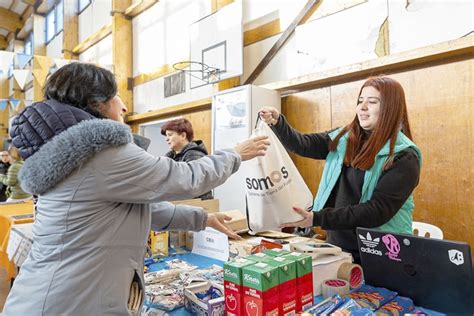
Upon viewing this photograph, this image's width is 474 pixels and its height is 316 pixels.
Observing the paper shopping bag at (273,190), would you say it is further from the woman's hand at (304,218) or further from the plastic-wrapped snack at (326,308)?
the plastic-wrapped snack at (326,308)

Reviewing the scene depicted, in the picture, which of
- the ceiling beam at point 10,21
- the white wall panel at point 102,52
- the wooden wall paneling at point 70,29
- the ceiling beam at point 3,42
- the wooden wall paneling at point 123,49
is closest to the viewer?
the wooden wall paneling at point 123,49

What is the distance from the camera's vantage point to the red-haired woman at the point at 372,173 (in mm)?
1361

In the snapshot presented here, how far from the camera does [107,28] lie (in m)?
7.14

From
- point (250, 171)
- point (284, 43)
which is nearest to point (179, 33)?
point (284, 43)

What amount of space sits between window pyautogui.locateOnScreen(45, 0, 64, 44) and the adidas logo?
32.9ft

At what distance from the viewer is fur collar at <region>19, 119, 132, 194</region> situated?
93 cm

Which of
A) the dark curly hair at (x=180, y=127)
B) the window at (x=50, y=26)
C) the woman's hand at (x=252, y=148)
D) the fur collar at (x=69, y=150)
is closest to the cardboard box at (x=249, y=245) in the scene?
the woman's hand at (x=252, y=148)

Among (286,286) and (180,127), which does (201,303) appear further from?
(180,127)

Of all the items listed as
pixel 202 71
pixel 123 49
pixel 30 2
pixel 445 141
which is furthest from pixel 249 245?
pixel 30 2

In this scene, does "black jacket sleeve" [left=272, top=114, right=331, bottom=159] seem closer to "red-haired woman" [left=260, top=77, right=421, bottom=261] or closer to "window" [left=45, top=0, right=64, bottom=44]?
"red-haired woman" [left=260, top=77, right=421, bottom=261]

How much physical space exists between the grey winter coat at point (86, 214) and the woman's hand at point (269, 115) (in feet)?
2.58

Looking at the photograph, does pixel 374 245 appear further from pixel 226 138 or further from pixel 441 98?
pixel 226 138

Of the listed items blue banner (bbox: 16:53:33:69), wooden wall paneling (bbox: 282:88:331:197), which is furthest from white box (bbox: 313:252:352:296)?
blue banner (bbox: 16:53:33:69)

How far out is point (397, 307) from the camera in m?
1.00
